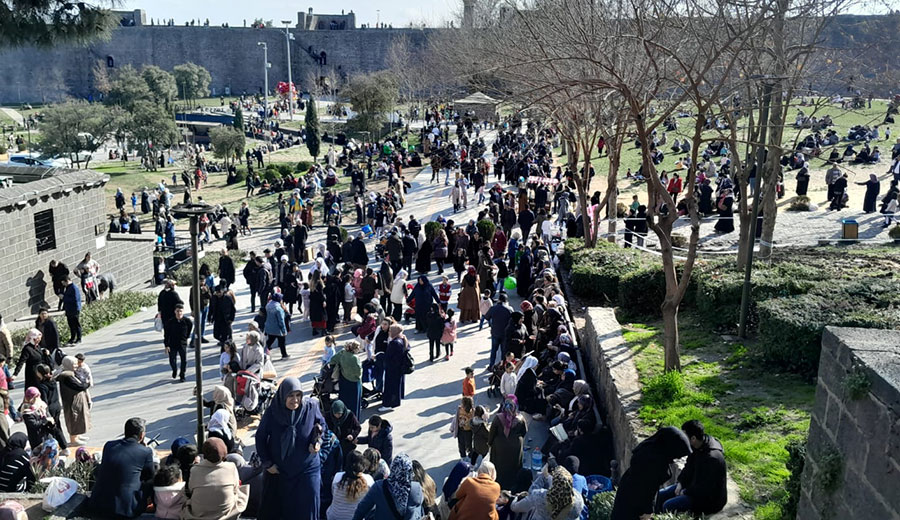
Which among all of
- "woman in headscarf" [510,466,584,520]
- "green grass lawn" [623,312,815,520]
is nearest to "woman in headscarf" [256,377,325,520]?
"woman in headscarf" [510,466,584,520]

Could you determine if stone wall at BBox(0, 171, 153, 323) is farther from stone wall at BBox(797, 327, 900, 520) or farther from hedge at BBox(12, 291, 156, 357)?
stone wall at BBox(797, 327, 900, 520)

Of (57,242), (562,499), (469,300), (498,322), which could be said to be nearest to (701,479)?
(562,499)

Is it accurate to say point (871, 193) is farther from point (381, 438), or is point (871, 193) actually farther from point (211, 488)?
point (211, 488)

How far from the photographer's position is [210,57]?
87125 mm

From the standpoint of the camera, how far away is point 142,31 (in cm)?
8694

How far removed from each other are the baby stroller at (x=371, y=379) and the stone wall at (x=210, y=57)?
73027 millimetres

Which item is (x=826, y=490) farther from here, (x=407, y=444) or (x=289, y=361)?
(x=289, y=361)

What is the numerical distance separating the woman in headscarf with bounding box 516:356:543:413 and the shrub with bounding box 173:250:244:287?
10869mm

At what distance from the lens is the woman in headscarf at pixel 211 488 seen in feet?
19.7

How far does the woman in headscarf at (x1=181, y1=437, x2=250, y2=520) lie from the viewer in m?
6.02

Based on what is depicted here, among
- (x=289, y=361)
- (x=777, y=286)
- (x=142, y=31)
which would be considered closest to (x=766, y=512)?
(x=777, y=286)

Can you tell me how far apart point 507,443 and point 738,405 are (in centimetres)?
230

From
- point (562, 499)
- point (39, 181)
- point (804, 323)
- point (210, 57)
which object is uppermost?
point (210, 57)

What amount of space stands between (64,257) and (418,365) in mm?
10418
